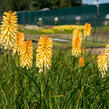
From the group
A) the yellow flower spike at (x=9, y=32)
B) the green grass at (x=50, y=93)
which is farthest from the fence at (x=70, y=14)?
the yellow flower spike at (x=9, y=32)

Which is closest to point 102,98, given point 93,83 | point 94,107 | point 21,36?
point 94,107

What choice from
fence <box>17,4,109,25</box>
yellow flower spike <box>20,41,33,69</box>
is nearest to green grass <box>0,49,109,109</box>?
yellow flower spike <box>20,41,33,69</box>

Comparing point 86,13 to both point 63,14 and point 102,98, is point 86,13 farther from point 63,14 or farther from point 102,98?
point 102,98

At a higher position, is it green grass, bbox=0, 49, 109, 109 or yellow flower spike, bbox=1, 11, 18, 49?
yellow flower spike, bbox=1, 11, 18, 49

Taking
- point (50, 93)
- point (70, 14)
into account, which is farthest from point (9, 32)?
point (70, 14)

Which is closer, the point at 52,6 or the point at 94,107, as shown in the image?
the point at 94,107

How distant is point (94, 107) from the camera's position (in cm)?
201

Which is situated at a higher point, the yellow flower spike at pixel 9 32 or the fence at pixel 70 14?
the fence at pixel 70 14

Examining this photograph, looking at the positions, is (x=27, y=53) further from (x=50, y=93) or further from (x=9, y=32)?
(x=50, y=93)

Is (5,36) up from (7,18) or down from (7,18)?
down

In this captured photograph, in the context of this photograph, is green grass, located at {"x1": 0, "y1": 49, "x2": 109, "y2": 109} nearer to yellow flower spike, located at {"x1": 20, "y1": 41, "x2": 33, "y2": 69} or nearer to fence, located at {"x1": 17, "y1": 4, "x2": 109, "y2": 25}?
yellow flower spike, located at {"x1": 20, "y1": 41, "x2": 33, "y2": 69}

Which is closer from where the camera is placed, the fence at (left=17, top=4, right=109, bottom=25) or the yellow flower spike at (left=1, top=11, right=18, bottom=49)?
the yellow flower spike at (left=1, top=11, right=18, bottom=49)

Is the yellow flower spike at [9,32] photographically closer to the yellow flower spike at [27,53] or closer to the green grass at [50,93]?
the green grass at [50,93]

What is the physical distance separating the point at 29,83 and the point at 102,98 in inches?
33.4
